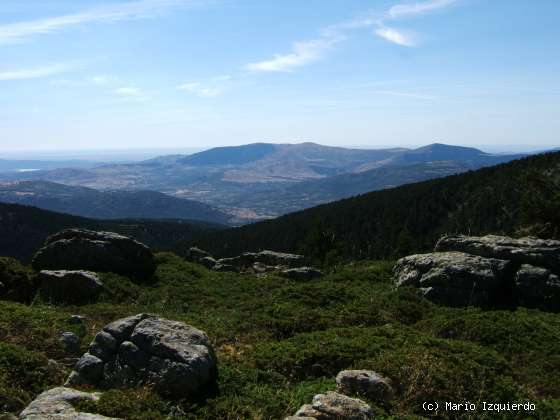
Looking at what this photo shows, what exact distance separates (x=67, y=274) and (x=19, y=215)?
19130 cm

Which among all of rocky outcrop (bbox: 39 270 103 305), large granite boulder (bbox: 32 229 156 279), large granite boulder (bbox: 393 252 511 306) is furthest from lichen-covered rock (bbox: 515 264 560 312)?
large granite boulder (bbox: 32 229 156 279)

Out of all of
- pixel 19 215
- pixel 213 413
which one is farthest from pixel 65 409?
pixel 19 215

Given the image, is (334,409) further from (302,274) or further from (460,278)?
(302,274)

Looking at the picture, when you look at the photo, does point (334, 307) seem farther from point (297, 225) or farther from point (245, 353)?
point (297, 225)

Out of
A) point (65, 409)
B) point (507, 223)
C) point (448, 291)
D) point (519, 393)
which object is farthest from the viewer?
point (507, 223)

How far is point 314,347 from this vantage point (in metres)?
16.0

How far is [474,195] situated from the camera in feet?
397

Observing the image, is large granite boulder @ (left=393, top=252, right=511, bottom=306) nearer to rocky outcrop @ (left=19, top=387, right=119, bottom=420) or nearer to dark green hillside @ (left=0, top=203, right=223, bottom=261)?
rocky outcrop @ (left=19, top=387, right=119, bottom=420)

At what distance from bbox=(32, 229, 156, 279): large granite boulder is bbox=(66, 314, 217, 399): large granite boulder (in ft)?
67.4

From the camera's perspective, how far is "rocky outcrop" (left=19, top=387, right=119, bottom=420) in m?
8.84

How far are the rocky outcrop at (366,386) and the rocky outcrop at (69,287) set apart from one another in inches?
704

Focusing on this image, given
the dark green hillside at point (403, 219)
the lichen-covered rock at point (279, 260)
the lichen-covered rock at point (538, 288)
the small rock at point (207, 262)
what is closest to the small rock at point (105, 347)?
the lichen-covered rock at point (538, 288)

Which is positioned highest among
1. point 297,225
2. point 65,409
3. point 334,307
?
point 65,409

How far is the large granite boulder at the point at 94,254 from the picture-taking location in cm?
3116
